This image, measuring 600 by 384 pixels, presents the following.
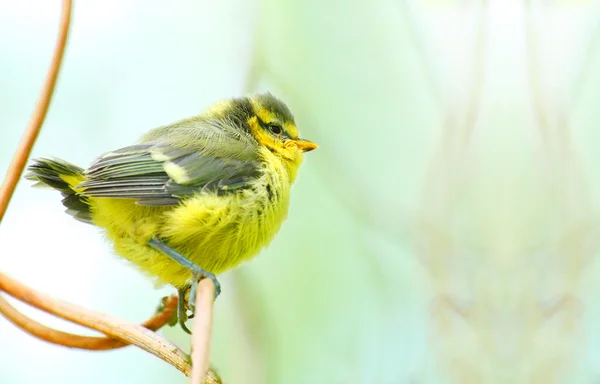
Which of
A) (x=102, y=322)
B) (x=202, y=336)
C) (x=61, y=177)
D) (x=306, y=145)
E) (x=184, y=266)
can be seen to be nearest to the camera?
(x=202, y=336)

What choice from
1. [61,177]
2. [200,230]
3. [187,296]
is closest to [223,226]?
[200,230]

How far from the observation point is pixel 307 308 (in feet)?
6.81

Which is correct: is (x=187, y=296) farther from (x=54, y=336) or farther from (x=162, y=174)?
(x=54, y=336)

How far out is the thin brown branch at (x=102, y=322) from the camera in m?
0.98

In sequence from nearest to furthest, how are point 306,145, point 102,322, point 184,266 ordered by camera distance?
point 102,322, point 184,266, point 306,145

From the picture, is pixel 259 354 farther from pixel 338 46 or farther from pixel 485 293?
pixel 338 46

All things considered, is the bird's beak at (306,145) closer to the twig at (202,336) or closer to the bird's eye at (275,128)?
the bird's eye at (275,128)

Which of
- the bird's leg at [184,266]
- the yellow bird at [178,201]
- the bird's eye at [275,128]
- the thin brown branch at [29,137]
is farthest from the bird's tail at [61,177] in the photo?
the bird's eye at [275,128]

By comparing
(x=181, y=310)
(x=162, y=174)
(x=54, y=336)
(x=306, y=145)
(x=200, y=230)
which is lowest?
(x=54, y=336)

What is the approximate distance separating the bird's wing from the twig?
528mm

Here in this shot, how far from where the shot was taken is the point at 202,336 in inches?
34.6

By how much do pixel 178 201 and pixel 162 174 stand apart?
8 centimetres

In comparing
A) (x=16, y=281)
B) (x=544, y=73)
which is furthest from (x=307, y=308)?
(x=16, y=281)

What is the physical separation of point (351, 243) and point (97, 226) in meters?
0.76
